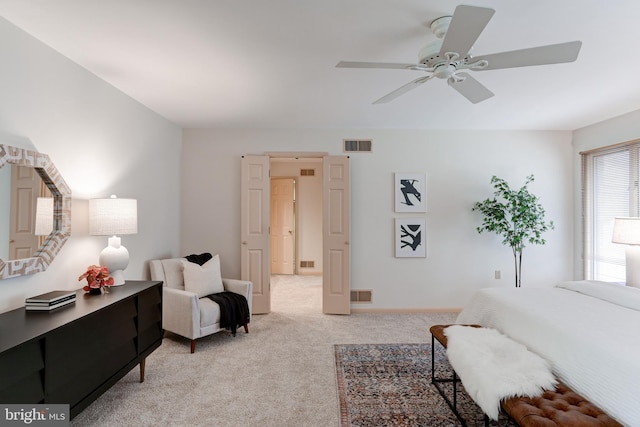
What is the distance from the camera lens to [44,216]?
212cm

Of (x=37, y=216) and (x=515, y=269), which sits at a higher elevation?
(x=37, y=216)

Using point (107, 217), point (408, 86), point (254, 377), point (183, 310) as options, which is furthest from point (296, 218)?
point (408, 86)

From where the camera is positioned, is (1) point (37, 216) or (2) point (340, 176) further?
(2) point (340, 176)

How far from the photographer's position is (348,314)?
4.20 m

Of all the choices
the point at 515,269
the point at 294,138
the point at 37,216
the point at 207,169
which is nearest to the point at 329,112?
the point at 294,138

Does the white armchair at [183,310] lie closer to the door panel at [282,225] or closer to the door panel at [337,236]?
the door panel at [337,236]

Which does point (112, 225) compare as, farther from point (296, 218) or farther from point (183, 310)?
point (296, 218)

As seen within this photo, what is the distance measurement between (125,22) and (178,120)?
2.10 meters

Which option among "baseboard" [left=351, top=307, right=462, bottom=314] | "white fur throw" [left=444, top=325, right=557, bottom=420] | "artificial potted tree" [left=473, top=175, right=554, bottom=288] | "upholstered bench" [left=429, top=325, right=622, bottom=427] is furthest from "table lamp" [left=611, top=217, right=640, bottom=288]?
"upholstered bench" [left=429, top=325, right=622, bottom=427]

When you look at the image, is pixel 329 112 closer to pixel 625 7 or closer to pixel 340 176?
pixel 340 176

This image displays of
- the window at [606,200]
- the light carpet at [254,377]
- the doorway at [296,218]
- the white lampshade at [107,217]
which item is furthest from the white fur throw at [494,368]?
the doorway at [296,218]

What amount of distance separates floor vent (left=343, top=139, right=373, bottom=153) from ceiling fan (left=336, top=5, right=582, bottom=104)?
7.16 ft

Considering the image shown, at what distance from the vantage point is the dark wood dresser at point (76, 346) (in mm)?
1439

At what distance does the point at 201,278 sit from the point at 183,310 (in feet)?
1.41
